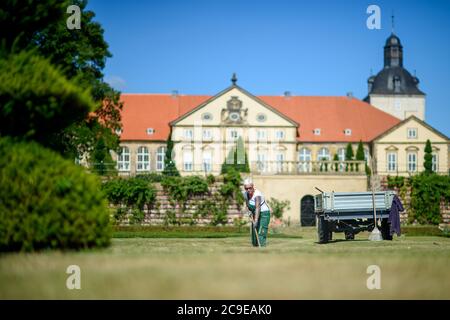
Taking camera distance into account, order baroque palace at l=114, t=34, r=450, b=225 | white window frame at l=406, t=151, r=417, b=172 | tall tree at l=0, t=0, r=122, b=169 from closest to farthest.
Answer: tall tree at l=0, t=0, r=122, b=169 → baroque palace at l=114, t=34, r=450, b=225 → white window frame at l=406, t=151, r=417, b=172

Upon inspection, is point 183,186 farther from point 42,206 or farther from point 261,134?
point 261,134

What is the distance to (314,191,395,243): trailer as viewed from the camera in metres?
21.3

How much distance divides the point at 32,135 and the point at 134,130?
64433 mm

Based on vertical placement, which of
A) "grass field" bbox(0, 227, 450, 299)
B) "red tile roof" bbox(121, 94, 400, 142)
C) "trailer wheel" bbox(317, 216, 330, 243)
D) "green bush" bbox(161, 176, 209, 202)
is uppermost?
"red tile roof" bbox(121, 94, 400, 142)

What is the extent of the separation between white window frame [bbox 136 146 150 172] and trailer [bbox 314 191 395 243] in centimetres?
5329

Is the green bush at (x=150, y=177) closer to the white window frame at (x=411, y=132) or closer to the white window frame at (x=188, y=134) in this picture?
the white window frame at (x=188, y=134)

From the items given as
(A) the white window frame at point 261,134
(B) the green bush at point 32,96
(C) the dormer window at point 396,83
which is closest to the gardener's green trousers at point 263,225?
(B) the green bush at point 32,96

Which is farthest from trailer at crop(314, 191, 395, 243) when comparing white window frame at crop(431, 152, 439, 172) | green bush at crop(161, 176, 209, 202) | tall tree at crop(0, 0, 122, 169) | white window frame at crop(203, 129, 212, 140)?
white window frame at crop(431, 152, 439, 172)

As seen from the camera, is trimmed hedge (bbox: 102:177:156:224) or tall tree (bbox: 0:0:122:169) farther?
trimmed hedge (bbox: 102:177:156:224)

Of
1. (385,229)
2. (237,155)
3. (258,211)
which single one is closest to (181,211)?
(385,229)

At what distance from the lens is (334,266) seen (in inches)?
350

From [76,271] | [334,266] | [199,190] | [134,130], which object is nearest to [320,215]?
[334,266]

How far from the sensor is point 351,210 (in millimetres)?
21438

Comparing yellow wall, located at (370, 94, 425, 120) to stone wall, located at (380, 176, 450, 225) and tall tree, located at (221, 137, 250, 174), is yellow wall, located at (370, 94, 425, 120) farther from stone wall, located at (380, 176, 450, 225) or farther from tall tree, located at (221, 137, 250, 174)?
stone wall, located at (380, 176, 450, 225)
